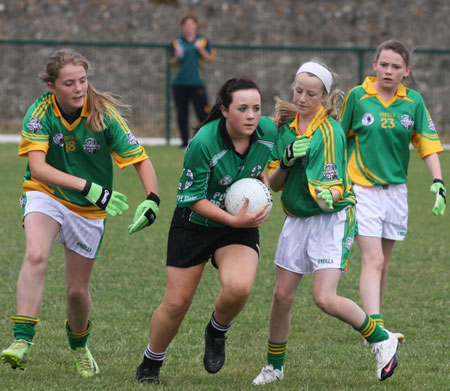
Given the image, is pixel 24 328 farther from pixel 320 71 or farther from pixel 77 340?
pixel 320 71

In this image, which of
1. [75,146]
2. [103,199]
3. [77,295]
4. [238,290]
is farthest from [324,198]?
[77,295]

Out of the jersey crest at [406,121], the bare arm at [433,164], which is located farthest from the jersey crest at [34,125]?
the bare arm at [433,164]

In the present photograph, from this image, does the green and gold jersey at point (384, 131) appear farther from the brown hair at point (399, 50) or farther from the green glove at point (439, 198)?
the green glove at point (439, 198)

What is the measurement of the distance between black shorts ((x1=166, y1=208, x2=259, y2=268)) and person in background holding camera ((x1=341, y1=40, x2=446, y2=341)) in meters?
1.35

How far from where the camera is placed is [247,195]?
16.3ft

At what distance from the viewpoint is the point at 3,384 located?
5.17 m

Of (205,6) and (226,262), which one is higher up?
(226,262)

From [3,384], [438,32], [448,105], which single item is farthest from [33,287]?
[438,32]

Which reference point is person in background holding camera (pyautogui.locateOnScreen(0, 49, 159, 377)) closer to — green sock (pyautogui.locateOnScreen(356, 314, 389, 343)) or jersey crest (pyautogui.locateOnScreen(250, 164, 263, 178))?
jersey crest (pyautogui.locateOnScreen(250, 164, 263, 178))

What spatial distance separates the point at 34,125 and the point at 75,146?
261mm

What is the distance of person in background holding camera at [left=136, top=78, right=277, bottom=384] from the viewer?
196 inches

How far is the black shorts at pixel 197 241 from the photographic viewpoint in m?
5.15

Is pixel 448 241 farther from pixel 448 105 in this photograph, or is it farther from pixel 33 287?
pixel 448 105

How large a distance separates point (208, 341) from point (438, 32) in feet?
66.3
